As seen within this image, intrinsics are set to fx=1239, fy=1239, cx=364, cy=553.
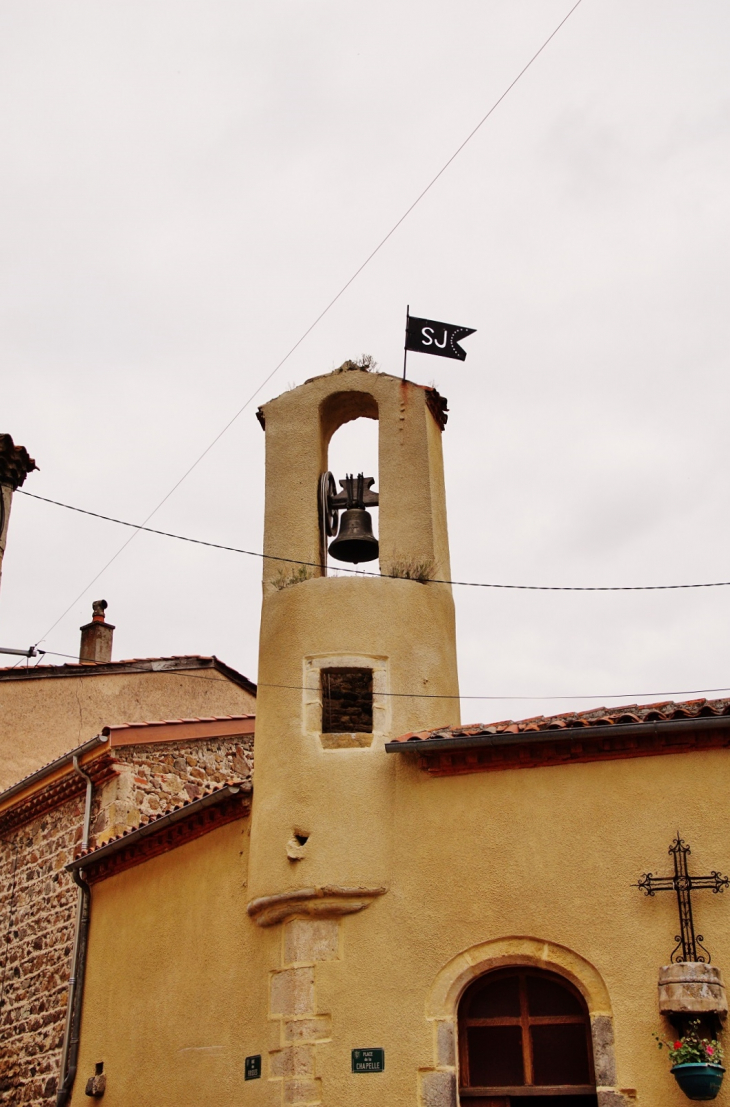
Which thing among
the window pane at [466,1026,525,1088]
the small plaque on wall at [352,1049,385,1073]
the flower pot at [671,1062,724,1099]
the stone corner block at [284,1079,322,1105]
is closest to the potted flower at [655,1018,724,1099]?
the flower pot at [671,1062,724,1099]

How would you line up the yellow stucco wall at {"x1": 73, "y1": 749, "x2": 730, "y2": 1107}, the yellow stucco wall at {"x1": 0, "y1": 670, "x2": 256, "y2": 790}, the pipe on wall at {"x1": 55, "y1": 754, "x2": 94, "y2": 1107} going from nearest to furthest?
the yellow stucco wall at {"x1": 73, "y1": 749, "x2": 730, "y2": 1107} → the pipe on wall at {"x1": 55, "y1": 754, "x2": 94, "y2": 1107} → the yellow stucco wall at {"x1": 0, "y1": 670, "x2": 256, "y2": 790}

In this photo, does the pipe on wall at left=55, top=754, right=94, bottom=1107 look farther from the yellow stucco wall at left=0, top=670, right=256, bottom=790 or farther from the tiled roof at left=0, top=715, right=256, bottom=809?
the yellow stucco wall at left=0, top=670, right=256, bottom=790

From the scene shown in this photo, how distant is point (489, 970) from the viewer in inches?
379

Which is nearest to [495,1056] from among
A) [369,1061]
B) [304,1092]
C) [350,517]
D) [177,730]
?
[369,1061]

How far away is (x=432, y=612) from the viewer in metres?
11.5

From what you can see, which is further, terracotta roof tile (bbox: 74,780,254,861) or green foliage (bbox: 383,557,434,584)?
green foliage (bbox: 383,557,434,584)

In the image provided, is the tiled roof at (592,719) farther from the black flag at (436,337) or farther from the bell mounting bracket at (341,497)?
the black flag at (436,337)

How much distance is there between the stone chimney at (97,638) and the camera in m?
20.3

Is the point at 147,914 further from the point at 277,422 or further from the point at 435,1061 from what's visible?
the point at 277,422

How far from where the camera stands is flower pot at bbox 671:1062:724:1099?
848 cm

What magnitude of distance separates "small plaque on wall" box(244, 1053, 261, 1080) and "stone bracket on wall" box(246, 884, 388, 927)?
45.2 inches

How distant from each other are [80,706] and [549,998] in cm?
1017

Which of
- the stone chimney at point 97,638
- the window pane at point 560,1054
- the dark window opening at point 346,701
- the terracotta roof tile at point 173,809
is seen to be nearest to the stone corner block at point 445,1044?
the window pane at point 560,1054

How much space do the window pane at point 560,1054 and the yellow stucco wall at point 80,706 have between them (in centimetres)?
987
